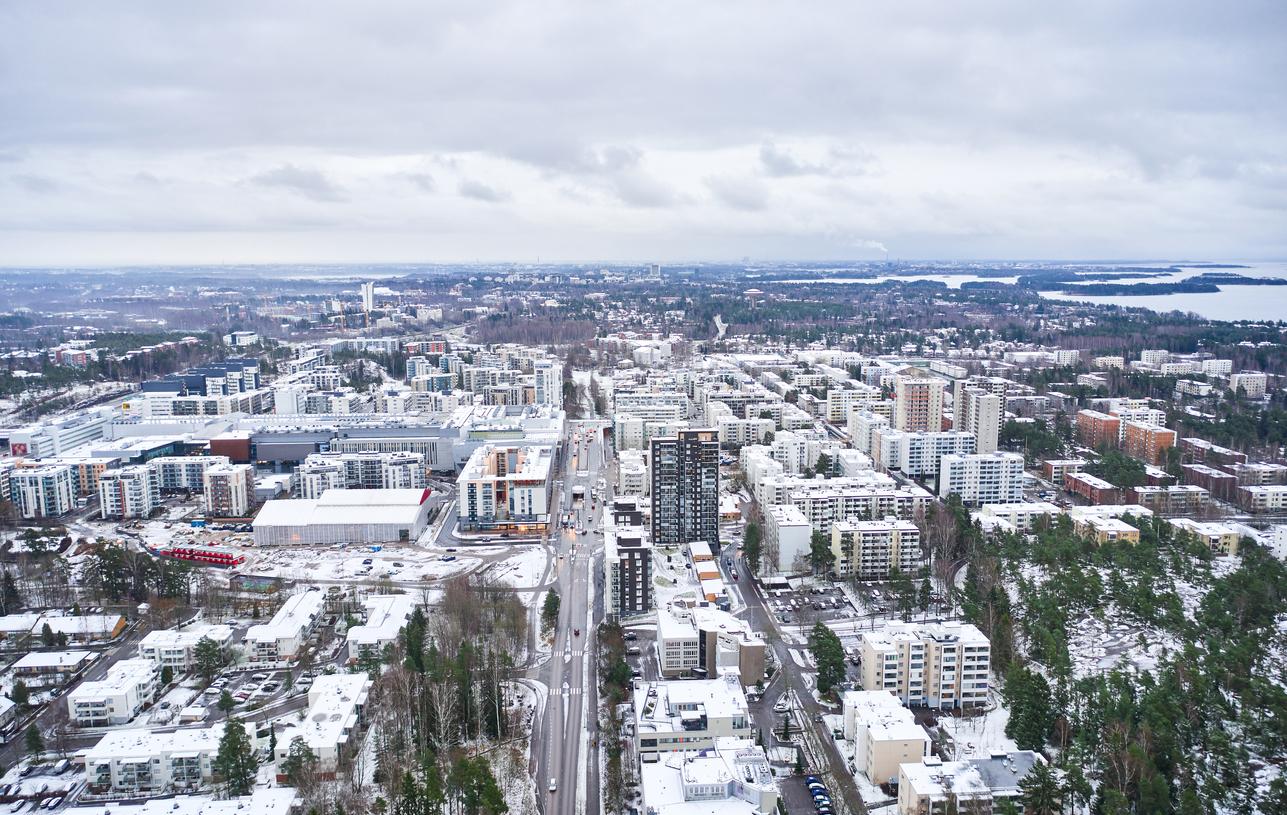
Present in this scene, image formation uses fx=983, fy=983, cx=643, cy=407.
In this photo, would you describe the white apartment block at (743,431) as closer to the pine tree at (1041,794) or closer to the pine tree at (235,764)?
the pine tree at (1041,794)

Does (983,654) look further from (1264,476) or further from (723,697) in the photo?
(1264,476)

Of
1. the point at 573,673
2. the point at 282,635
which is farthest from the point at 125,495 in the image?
the point at 573,673

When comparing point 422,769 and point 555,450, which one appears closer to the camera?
point 422,769

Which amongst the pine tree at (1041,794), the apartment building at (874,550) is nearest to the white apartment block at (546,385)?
the apartment building at (874,550)

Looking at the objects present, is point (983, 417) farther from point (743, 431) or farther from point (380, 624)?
point (380, 624)

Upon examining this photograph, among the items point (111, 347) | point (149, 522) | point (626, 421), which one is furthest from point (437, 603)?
point (111, 347)

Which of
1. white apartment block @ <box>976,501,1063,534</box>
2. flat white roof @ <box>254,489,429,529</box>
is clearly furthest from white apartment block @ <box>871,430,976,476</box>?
flat white roof @ <box>254,489,429,529</box>
